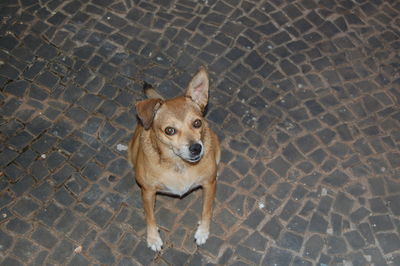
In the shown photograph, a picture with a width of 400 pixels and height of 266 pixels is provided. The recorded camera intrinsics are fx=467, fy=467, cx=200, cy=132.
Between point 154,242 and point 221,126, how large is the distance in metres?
2.25

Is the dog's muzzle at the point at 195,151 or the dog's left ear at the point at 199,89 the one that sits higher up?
the dog's left ear at the point at 199,89

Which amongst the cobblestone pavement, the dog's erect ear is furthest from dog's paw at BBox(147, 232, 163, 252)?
the dog's erect ear

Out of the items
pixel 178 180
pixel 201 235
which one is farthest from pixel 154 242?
pixel 178 180

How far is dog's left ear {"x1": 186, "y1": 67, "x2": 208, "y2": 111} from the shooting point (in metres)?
5.59

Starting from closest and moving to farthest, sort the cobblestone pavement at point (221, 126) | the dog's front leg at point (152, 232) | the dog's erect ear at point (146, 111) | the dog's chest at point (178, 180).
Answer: the dog's erect ear at point (146, 111) → the dog's chest at point (178, 180) → the dog's front leg at point (152, 232) → the cobblestone pavement at point (221, 126)

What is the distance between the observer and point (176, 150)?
18.1ft

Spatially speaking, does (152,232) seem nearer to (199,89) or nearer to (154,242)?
(154,242)

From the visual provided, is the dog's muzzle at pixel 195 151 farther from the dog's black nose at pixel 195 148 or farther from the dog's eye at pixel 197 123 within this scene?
the dog's eye at pixel 197 123

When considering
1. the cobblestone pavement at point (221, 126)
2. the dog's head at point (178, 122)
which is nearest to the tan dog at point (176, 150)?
the dog's head at point (178, 122)

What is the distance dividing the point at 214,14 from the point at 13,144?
437 centimetres

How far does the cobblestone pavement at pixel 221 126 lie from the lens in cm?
671

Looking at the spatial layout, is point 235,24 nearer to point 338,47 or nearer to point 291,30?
point 291,30

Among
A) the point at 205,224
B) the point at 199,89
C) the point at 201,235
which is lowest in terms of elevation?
the point at 201,235

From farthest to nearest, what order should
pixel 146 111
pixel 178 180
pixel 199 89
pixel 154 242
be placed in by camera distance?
1. pixel 154 242
2. pixel 178 180
3. pixel 199 89
4. pixel 146 111
